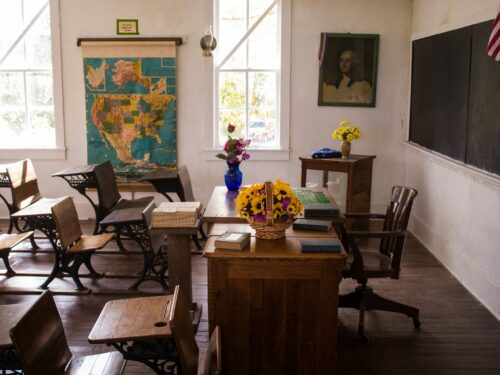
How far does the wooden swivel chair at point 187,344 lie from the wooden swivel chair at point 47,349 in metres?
0.40

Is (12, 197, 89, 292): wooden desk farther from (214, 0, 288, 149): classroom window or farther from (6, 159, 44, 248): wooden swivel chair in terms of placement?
(214, 0, 288, 149): classroom window

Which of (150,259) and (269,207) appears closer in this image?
(269,207)

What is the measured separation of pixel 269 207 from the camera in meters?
3.59

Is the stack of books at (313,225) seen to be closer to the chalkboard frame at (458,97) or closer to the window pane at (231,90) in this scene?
the chalkboard frame at (458,97)

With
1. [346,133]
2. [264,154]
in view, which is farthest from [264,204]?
[264,154]

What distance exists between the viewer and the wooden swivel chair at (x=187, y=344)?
2.46 metres

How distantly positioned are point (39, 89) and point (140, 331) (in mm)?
5665

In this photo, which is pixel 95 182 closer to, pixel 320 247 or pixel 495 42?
pixel 320 247

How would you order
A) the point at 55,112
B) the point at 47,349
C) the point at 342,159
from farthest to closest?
the point at 55,112, the point at 342,159, the point at 47,349

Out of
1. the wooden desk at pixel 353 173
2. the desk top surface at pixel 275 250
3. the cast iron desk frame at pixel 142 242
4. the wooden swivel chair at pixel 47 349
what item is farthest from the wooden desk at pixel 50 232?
the wooden desk at pixel 353 173

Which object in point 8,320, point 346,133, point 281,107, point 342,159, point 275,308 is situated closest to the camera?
point 8,320

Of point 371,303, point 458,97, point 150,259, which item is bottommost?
point 371,303

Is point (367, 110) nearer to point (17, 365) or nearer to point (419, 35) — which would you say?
point (419, 35)

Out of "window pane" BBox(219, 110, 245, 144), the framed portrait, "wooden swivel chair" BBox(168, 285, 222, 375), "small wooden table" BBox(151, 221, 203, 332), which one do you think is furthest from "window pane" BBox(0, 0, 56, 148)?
"wooden swivel chair" BBox(168, 285, 222, 375)
